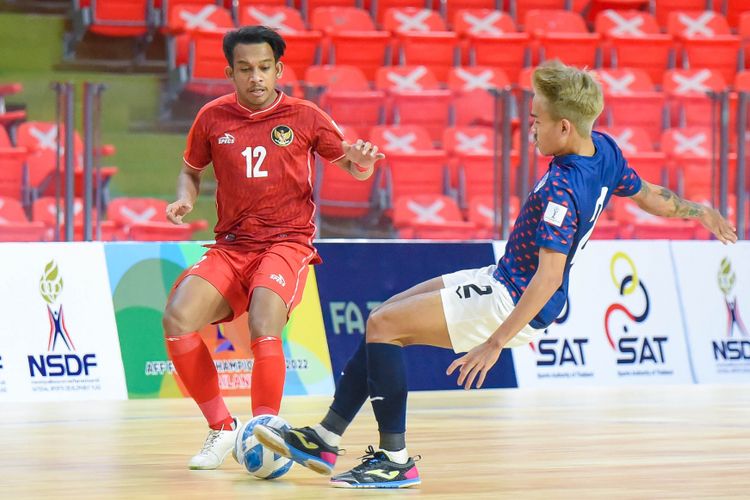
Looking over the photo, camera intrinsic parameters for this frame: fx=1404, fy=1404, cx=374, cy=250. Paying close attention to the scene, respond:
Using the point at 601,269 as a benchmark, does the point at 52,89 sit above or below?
above

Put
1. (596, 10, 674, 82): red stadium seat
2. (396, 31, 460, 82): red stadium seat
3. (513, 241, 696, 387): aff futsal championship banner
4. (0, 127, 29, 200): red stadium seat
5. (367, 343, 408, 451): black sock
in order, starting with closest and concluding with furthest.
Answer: (367, 343, 408, 451): black sock
(0, 127, 29, 200): red stadium seat
(513, 241, 696, 387): aff futsal championship banner
(396, 31, 460, 82): red stadium seat
(596, 10, 674, 82): red stadium seat

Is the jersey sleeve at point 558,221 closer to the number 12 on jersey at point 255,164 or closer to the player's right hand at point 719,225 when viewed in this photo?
the player's right hand at point 719,225

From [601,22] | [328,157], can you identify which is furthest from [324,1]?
[328,157]

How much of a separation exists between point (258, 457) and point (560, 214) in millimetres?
1603

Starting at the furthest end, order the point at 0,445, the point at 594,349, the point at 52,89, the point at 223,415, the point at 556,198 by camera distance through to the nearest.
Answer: the point at 594,349 → the point at 52,89 → the point at 0,445 → the point at 223,415 → the point at 556,198

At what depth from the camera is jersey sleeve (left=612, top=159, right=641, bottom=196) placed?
227 inches

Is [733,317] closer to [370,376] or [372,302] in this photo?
[372,302]

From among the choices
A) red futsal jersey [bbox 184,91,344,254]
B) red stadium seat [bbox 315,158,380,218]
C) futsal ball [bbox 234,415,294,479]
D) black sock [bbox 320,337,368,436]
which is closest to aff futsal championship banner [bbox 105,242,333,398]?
red stadium seat [bbox 315,158,380,218]

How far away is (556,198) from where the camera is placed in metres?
5.27

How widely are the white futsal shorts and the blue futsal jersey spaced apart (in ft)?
0.19

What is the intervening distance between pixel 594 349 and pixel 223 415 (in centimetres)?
504

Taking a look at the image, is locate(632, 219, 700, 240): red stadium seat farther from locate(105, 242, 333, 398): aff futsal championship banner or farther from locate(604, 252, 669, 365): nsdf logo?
locate(105, 242, 333, 398): aff futsal championship banner

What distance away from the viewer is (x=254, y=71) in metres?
6.39

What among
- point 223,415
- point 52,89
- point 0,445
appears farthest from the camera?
point 52,89
